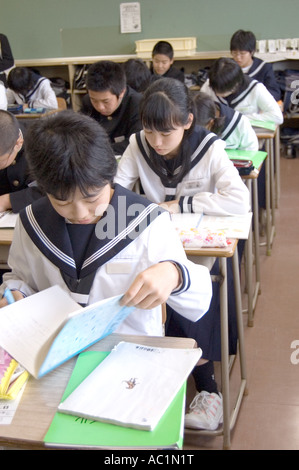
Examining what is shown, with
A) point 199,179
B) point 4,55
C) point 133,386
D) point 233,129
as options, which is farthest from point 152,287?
point 4,55

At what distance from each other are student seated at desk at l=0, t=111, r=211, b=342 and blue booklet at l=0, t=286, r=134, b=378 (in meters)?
0.10

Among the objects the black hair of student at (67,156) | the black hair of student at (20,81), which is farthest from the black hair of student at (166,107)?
the black hair of student at (20,81)

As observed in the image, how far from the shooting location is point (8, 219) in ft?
6.95

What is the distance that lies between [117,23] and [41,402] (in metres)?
6.16

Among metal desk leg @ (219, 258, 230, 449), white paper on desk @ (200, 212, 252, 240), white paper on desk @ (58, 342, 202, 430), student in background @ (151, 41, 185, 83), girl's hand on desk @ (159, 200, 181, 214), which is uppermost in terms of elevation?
student in background @ (151, 41, 185, 83)

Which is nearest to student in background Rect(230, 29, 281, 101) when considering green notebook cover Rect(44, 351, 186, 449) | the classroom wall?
the classroom wall

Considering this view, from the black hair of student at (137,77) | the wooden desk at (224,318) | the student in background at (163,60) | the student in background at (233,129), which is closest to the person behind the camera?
the wooden desk at (224,318)

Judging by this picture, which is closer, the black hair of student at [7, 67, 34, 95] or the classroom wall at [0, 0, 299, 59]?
the black hair of student at [7, 67, 34, 95]

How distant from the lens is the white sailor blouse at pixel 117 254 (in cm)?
123

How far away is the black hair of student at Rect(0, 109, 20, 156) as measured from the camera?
214 cm

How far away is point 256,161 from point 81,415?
2.00 metres

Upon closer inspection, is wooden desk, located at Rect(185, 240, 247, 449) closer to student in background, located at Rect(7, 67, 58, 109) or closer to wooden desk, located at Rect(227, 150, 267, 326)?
wooden desk, located at Rect(227, 150, 267, 326)

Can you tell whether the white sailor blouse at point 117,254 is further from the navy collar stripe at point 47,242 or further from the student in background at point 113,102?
the student in background at point 113,102

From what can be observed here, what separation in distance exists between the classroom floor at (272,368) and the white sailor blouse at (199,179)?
0.68 metres
